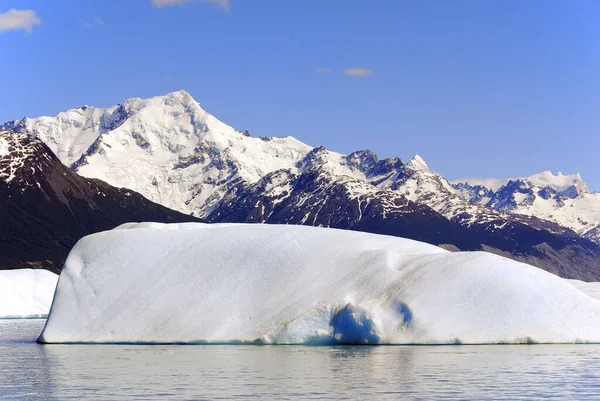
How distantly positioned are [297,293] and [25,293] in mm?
87544

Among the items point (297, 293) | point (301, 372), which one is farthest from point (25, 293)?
point (301, 372)

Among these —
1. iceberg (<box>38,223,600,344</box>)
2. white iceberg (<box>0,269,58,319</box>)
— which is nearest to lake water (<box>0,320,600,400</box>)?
iceberg (<box>38,223,600,344</box>)

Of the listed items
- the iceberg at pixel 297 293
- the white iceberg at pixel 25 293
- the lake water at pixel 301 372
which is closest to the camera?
the lake water at pixel 301 372

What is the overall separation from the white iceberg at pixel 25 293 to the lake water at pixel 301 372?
246ft

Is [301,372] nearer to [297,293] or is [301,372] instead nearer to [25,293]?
[297,293]

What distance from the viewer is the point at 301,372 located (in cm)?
4606

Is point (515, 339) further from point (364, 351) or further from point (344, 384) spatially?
point (344, 384)

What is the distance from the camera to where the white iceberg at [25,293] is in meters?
133

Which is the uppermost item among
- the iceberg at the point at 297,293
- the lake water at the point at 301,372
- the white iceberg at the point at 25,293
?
the white iceberg at the point at 25,293

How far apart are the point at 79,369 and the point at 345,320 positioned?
55.2 feet

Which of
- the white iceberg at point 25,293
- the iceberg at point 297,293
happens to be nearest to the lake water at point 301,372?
the iceberg at point 297,293

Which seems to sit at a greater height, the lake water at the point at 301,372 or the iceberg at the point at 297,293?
the iceberg at the point at 297,293

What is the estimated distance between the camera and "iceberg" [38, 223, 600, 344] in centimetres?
5834

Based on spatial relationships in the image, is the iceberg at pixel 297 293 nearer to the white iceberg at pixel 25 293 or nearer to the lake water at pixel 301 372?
the lake water at pixel 301 372
